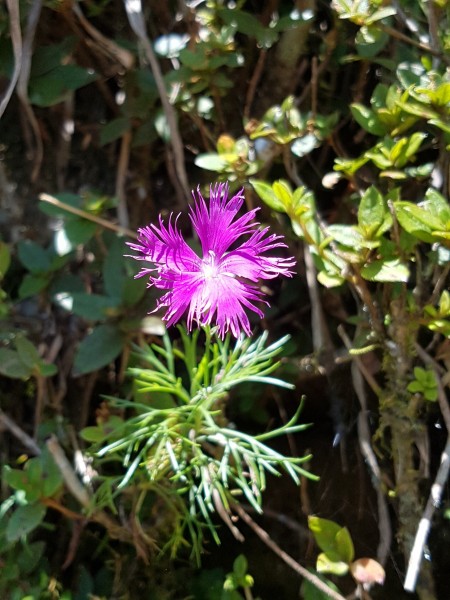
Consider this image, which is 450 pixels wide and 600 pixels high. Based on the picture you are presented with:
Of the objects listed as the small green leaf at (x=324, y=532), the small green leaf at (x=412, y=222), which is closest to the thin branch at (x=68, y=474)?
the small green leaf at (x=324, y=532)

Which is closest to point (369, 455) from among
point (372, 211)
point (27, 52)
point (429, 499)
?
point (429, 499)

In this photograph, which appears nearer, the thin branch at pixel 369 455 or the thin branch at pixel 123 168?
the thin branch at pixel 369 455

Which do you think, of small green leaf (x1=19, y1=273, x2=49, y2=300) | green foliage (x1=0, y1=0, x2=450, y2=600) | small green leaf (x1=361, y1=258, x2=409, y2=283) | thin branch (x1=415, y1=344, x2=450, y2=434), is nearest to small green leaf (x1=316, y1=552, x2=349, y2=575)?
green foliage (x1=0, y1=0, x2=450, y2=600)

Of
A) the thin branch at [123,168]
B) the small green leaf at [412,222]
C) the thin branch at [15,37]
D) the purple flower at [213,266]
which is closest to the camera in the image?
the purple flower at [213,266]

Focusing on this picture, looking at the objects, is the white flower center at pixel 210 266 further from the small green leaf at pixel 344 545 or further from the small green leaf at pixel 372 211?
the small green leaf at pixel 344 545

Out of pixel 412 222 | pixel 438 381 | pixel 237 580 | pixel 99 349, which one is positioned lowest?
pixel 237 580

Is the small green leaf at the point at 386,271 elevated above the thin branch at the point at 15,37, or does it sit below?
below

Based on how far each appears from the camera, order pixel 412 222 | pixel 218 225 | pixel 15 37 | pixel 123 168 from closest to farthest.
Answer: pixel 218 225
pixel 412 222
pixel 15 37
pixel 123 168

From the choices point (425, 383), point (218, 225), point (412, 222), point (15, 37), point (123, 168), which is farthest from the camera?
point (123, 168)

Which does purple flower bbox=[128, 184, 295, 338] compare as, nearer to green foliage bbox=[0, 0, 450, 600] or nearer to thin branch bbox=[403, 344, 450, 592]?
green foliage bbox=[0, 0, 450, 600]

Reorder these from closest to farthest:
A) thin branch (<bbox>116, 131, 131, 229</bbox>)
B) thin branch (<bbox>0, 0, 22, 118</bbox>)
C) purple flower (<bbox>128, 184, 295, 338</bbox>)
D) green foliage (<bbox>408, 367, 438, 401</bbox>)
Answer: purple flower (<bbox>128, 184, 295, 338</bbox>) → green foliage (<bbox>408, 367, 438, 401</bbox>) → thin branch (<bbox>0, 0, 22, 118</bbox>) → thin branch (<bbox>116, 131, 131, 229</bbox>)

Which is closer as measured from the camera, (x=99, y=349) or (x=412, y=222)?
(x=412, y=222)

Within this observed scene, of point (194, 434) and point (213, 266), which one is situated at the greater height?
point (213, 266)

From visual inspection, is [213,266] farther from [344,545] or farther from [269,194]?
[344,545]
